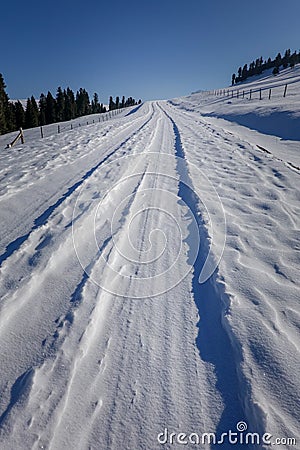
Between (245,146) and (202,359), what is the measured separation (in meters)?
9.12

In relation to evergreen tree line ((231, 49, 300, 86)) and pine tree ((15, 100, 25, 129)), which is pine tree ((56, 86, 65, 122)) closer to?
pine tree ((15, 100, 25, 129))

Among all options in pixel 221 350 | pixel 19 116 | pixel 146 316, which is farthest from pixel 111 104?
pixel 221 350

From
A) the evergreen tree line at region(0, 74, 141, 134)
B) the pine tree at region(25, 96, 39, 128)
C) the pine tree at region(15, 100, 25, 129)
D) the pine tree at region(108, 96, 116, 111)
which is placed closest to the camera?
the evergreen tree line at region(0, 74, 141, 134)

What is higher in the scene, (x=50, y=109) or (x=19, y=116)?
(x=50, y=109)

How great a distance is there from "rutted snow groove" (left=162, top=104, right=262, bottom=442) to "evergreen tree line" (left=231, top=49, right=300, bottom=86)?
8482 centimetres

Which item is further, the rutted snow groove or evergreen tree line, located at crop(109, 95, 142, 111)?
evergreen tree line, located at crop(109, 95, 142, 111)

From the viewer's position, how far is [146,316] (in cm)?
243

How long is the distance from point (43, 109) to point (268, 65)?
7770 centimetres

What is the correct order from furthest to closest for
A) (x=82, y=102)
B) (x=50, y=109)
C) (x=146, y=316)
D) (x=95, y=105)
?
(x=95, y=105), (x=82, y=102), (x=50, y=109), (x=146, y=316)

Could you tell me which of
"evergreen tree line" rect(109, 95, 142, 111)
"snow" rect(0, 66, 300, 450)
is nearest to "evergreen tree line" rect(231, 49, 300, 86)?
"evergreen tree line" rect(109, 95, 142, 111)

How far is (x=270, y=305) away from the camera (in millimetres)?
2463

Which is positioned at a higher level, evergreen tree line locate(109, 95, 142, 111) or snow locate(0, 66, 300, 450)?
evergreen tree line locate(109, 95, 142, 111)

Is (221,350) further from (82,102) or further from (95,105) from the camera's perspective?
(95,105)

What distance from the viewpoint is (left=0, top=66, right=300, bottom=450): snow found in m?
1.65
